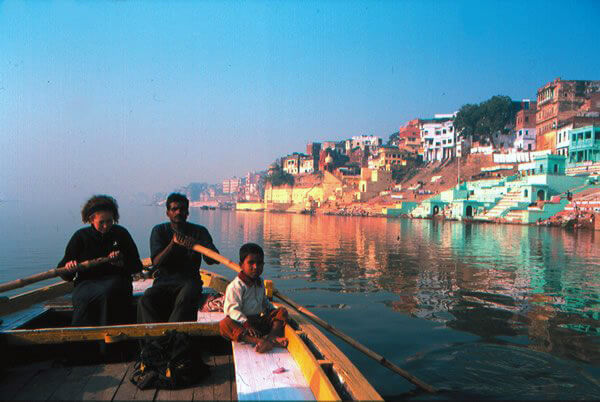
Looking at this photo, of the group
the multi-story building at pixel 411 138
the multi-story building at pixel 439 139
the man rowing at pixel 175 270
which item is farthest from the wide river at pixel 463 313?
the multi-story building at pixel 411 138

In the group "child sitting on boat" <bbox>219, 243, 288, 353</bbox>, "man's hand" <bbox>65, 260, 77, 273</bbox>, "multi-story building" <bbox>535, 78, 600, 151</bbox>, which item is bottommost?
"child sitting on boat" <bbox>219, 243, 288, 353</bbox>

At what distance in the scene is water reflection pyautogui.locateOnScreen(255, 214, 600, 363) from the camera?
280 inches

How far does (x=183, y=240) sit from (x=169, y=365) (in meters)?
1.38

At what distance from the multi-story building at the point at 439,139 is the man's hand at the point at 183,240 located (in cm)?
8364

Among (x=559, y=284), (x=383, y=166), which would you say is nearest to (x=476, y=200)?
(x=383, y=166)

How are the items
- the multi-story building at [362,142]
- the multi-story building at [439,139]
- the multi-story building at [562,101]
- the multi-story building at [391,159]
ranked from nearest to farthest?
the multi-story building at [562,101] → the multi-story building at [439,139] → the multi-story building at [391,159] → the multi-story building at [362,142]

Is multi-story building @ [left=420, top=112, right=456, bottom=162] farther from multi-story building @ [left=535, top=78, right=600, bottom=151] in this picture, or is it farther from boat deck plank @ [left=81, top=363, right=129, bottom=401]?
boat deck plank @ [left=81, top=363, right=129, bottom=401]

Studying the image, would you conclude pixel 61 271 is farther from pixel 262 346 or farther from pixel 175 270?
pixel 262 346

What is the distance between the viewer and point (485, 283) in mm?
11477

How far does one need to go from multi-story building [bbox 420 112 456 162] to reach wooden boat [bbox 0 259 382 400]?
276 ft

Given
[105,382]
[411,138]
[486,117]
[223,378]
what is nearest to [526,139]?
[486,117]

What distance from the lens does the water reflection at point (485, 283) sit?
711 cm

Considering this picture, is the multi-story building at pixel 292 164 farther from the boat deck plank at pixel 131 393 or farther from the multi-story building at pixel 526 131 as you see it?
the boat deck plank at pixel 131 393

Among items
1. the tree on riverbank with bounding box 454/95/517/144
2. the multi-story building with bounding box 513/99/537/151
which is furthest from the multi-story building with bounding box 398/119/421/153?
the multi-story building with bounding box 513/99/537/151
